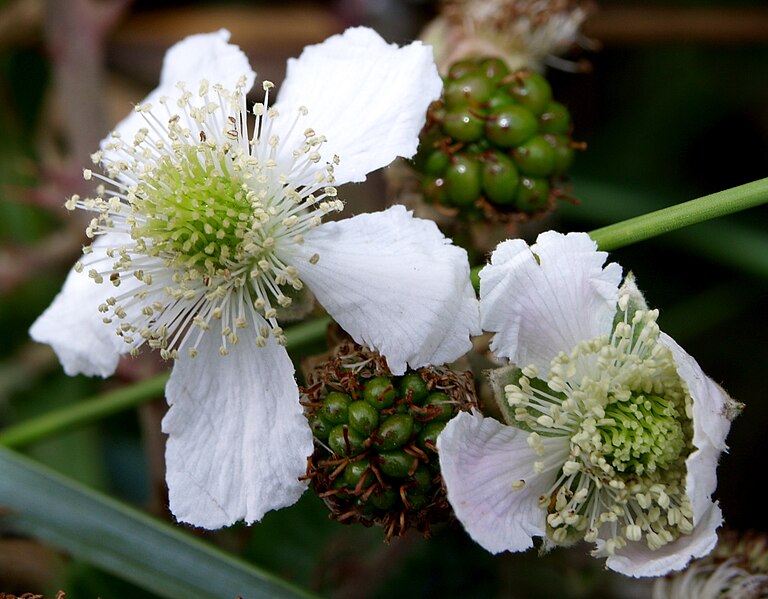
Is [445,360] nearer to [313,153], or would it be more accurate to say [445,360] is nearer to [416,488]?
[416,488]

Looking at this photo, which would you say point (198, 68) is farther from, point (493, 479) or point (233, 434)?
point (493, 479)

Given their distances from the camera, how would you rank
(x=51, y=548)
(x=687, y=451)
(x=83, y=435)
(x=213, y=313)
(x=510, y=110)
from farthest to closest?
(x=83, y=435) < (x=51, y=548) < (x=510, y=110) < (x=213, y=313) < (x=687, y=451)

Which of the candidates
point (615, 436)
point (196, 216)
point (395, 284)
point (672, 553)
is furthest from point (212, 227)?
point (672, 553)

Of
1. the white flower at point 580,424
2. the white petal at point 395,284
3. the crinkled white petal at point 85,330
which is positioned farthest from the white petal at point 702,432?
the crinkled white petal at point 85,330

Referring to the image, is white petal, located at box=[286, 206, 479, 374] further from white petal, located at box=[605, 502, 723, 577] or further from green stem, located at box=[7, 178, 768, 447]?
white petal, located at box=[605, 502, 723, 577]

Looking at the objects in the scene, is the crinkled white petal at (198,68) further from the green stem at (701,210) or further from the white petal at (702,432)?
the white petal at (702,432)

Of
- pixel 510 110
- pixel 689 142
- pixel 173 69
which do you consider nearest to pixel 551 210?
pixel 510 110
